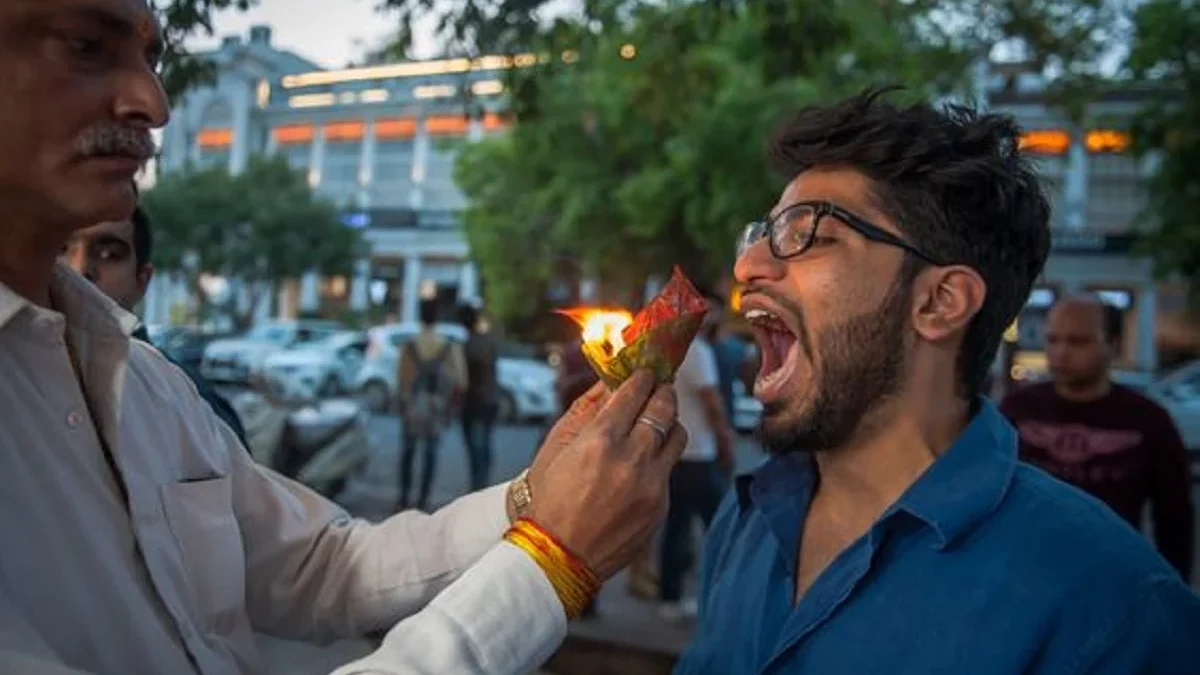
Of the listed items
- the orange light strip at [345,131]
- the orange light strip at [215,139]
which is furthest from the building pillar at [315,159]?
the orange light strip at [215,139]

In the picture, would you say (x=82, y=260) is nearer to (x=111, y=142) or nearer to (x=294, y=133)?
(x=111, y=142)

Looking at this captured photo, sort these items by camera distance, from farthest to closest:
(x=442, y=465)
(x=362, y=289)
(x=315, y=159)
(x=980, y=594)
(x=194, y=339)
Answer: (x=362, y=289)
(x=315, y=159)
(x=194, y=339)
(x=442, y=465)
(x=980, y=594)

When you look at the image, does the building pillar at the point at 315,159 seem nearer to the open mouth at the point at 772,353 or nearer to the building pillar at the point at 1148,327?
the building pillar at the point at 1148,327

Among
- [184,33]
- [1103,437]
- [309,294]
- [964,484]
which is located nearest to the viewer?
[964,484]

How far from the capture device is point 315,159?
34875mm

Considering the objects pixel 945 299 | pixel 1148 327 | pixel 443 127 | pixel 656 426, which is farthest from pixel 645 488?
pixel 1148 327

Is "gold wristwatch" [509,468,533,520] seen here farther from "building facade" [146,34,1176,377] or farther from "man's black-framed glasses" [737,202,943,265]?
"building facade" [146,34,1176,377]

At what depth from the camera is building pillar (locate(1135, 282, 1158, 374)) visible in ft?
98.8

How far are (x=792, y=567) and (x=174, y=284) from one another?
34245 millimetres

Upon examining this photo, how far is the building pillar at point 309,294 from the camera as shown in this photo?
126ft

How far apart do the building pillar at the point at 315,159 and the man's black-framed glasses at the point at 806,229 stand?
107 feet

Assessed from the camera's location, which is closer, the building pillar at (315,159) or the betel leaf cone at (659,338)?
the betel leaf cone at (659,338)

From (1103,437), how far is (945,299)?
2.65 metres

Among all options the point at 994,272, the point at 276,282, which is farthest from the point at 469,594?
the point at 276,282
